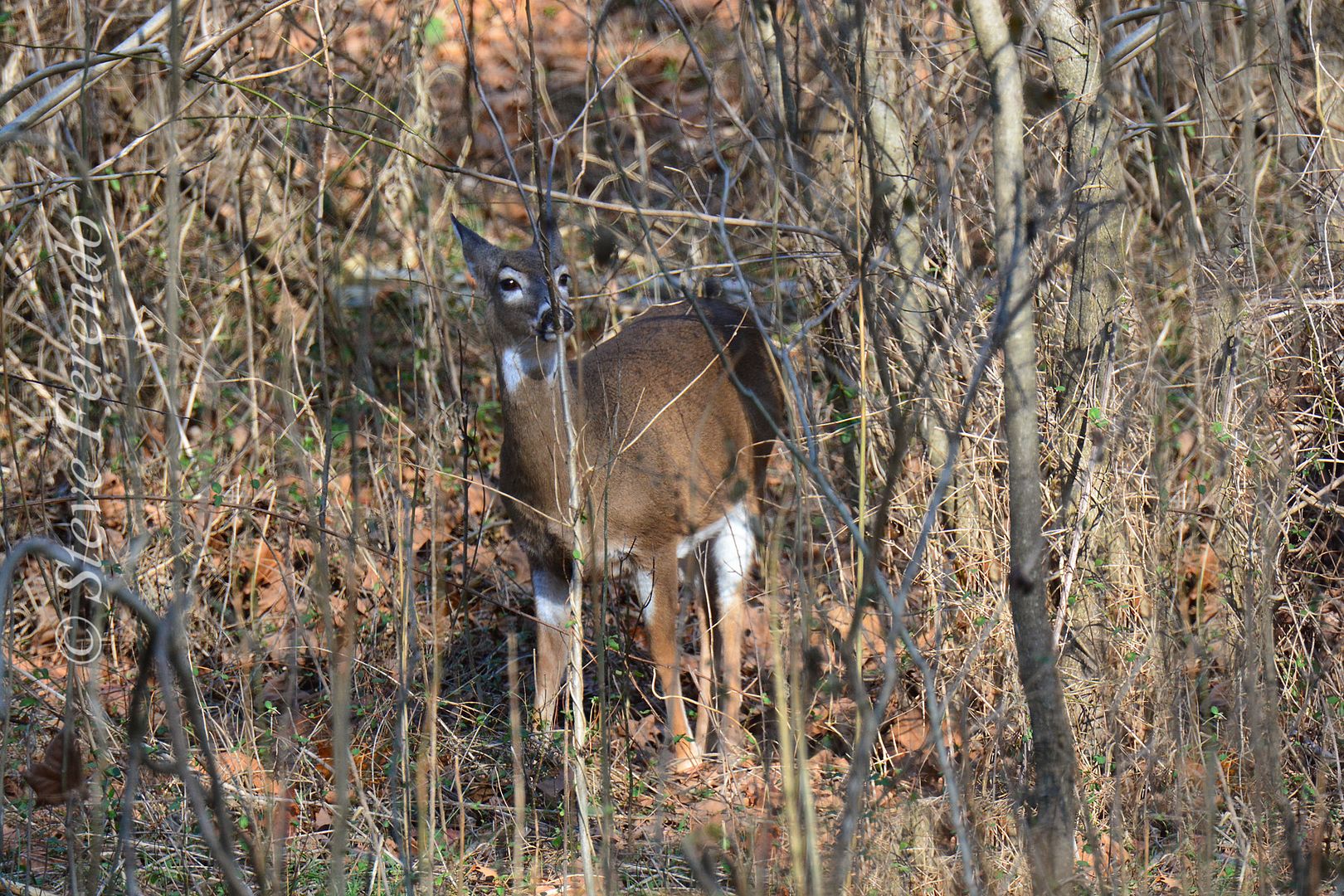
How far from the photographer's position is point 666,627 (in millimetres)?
5105

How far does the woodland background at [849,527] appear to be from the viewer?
2781 millimetres

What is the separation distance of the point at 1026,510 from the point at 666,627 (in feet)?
8.16

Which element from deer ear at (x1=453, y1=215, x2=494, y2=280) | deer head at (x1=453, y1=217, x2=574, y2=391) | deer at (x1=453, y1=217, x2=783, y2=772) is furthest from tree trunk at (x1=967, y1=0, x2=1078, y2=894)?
deer ear at (x1=453, y1=215, x2=494, y2=280)

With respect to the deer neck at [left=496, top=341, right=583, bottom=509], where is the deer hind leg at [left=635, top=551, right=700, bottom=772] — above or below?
below

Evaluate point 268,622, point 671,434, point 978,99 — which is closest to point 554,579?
point 671,434

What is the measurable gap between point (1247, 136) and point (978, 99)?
6.92 feet

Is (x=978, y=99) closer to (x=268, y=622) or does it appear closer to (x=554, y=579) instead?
(x=554, y=579)

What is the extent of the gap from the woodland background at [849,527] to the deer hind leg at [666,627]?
0.71 ft

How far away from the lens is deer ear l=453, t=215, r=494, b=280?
5.30 m

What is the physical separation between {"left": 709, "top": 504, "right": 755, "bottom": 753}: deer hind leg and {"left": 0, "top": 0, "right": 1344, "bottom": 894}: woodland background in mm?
230

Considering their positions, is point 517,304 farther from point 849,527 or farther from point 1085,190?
point 849,527

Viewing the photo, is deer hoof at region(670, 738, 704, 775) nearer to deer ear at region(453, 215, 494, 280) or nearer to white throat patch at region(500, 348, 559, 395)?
white throat patch at region(500, 348, 559, 395)

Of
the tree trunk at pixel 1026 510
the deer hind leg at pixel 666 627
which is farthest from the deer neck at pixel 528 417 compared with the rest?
the tree trunk at pixel 1026 510

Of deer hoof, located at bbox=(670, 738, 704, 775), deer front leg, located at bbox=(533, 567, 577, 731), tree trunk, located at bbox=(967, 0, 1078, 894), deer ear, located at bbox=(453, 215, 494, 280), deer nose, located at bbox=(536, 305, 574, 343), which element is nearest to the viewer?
tree trunk, located at bbox=(967, 0, 1078, 894)
